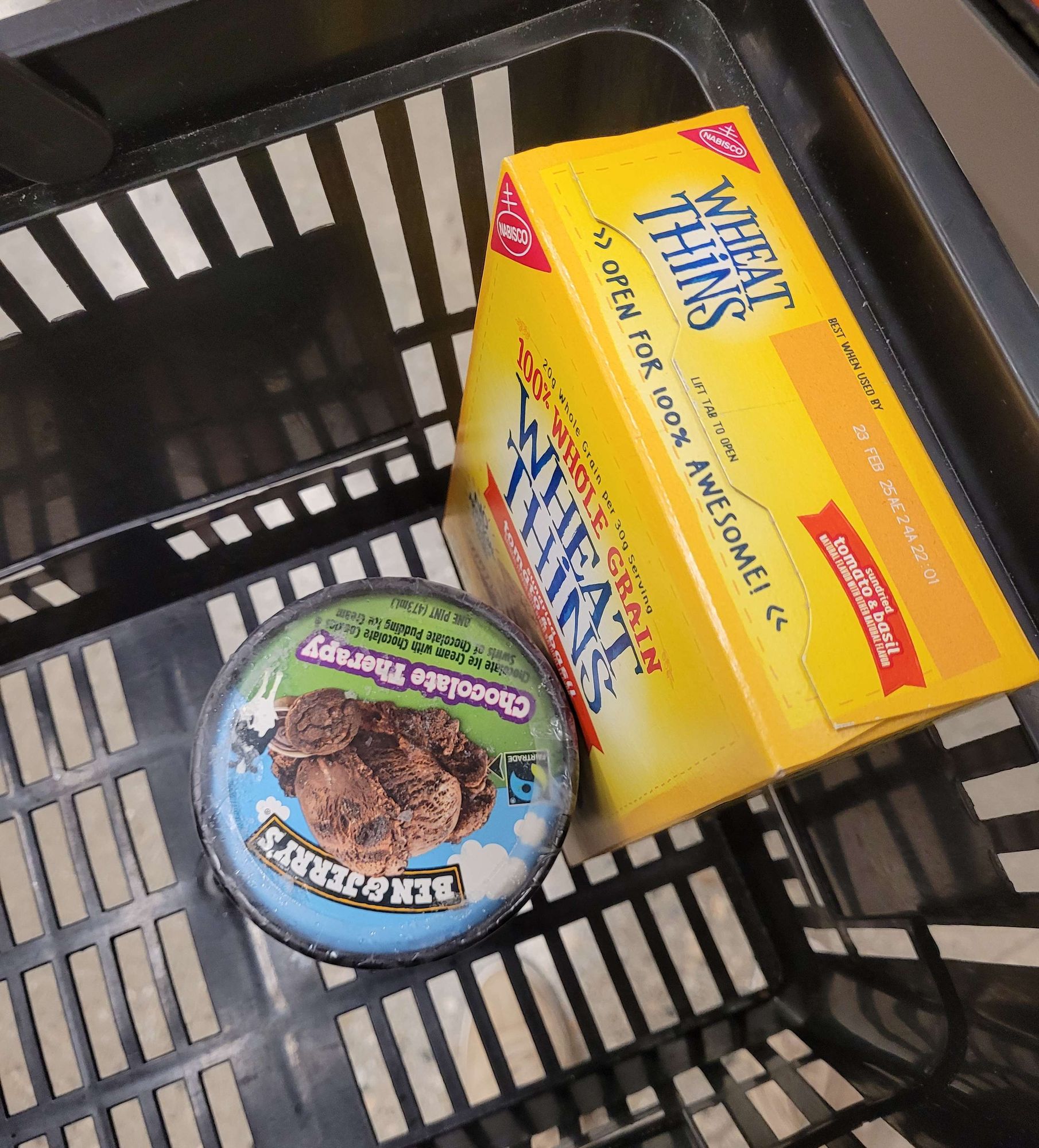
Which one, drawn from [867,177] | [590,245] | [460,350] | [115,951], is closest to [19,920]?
[115,951]

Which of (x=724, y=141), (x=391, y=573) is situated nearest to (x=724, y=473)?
(x=724, y=141)

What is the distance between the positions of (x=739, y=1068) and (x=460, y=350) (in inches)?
25.0

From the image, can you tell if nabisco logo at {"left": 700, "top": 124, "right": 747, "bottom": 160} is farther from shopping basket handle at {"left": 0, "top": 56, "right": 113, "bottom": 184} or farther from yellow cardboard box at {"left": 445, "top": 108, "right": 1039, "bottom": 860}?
shopping basket handle at {"left": 0, "top": 56, "right": 113, "bottom": 184}

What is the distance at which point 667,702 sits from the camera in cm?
45

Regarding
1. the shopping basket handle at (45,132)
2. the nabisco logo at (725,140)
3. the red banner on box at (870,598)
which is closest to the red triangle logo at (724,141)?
the nabisco logo at (725,140)

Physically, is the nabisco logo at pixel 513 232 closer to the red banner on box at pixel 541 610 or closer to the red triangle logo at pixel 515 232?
the red triangle logo at pixel 515 232

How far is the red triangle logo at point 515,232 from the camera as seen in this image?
44 cm

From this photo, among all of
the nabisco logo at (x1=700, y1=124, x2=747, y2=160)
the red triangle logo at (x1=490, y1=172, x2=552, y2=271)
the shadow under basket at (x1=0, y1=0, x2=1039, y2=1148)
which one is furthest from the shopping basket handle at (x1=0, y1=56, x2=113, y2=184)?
the nabisco logo at (x1=700, y1=124, x2=747, y2=160)

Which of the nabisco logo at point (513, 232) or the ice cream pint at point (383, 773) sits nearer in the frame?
the nabisco logo at point (513, 232)

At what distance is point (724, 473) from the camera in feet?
1.32

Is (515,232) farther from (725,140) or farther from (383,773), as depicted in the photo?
(383,773)

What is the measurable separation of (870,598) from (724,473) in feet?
0.27

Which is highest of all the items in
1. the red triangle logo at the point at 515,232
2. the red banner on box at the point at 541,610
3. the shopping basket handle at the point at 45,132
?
the shopping basket handle at the point at 45,132

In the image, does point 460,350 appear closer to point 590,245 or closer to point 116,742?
point 590,245
